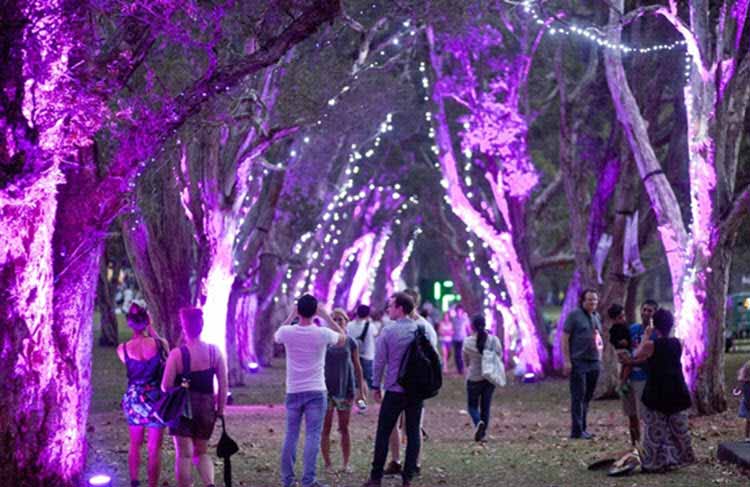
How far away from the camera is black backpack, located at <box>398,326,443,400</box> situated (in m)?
12.3

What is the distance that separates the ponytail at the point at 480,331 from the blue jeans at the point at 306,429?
590cm

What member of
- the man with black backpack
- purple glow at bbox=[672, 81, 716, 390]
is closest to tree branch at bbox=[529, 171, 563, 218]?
purple glow at bbox=[672, 81, 716, 390]

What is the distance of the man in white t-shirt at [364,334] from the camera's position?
60.5 ft

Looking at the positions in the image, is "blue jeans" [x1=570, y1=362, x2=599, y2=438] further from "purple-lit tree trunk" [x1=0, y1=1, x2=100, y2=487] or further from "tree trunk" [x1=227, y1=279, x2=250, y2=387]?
"tree trunk" [x1=227, y1=279, x2=250, y2=387]

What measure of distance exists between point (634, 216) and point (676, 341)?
12997 mm

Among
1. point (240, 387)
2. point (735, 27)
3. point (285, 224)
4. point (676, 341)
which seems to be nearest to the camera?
point (676, 341)

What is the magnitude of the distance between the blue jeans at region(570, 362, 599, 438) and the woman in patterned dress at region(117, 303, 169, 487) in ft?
23.1

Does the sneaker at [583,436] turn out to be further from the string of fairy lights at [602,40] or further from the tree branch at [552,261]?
the tree branch at [552,261]

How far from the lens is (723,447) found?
13742 mm

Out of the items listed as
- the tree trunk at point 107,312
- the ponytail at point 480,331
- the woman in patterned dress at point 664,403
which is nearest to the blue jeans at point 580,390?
the ponytail at point 480,331

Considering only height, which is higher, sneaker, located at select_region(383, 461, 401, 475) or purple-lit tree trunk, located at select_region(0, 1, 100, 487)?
purple-lit tree trunk, located at select_region(0, 1, 100, 487)

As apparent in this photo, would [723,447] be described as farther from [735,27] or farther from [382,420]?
[735,27]

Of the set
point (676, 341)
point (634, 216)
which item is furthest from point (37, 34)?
point (634, 216)

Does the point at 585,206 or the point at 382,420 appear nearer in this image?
the point at 382,420
